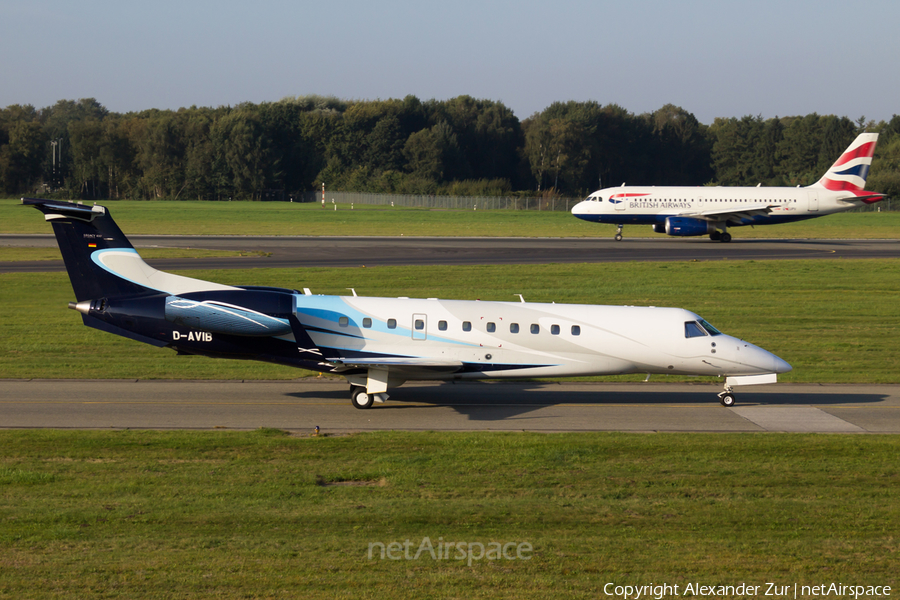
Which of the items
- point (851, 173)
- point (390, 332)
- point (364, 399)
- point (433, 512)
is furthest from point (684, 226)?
point (433, 512)

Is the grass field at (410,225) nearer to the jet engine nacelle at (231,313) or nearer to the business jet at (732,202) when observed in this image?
the business jet at (732,202)

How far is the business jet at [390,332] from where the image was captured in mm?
20609

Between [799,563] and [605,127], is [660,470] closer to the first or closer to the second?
[799,563]

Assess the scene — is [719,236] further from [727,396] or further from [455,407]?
[455,407]

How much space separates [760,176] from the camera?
167500 millimetres

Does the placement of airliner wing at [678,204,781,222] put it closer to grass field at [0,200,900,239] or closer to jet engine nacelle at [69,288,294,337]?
grass field at [0,200,900,239]

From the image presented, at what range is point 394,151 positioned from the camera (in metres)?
169

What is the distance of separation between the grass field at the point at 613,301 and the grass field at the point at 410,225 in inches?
1158

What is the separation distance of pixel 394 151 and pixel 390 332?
152 m

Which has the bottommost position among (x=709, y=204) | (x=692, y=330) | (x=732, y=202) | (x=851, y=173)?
(x=692, y=330)

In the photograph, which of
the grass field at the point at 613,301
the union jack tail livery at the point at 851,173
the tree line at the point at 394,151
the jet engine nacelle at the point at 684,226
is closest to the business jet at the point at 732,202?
the union jack tail livery at the point at 851,173

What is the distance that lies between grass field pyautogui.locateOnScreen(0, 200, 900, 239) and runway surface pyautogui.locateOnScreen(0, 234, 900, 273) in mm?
8393

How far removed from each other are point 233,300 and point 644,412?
10510 millimetres

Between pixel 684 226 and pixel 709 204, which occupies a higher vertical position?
pixel 709 204
